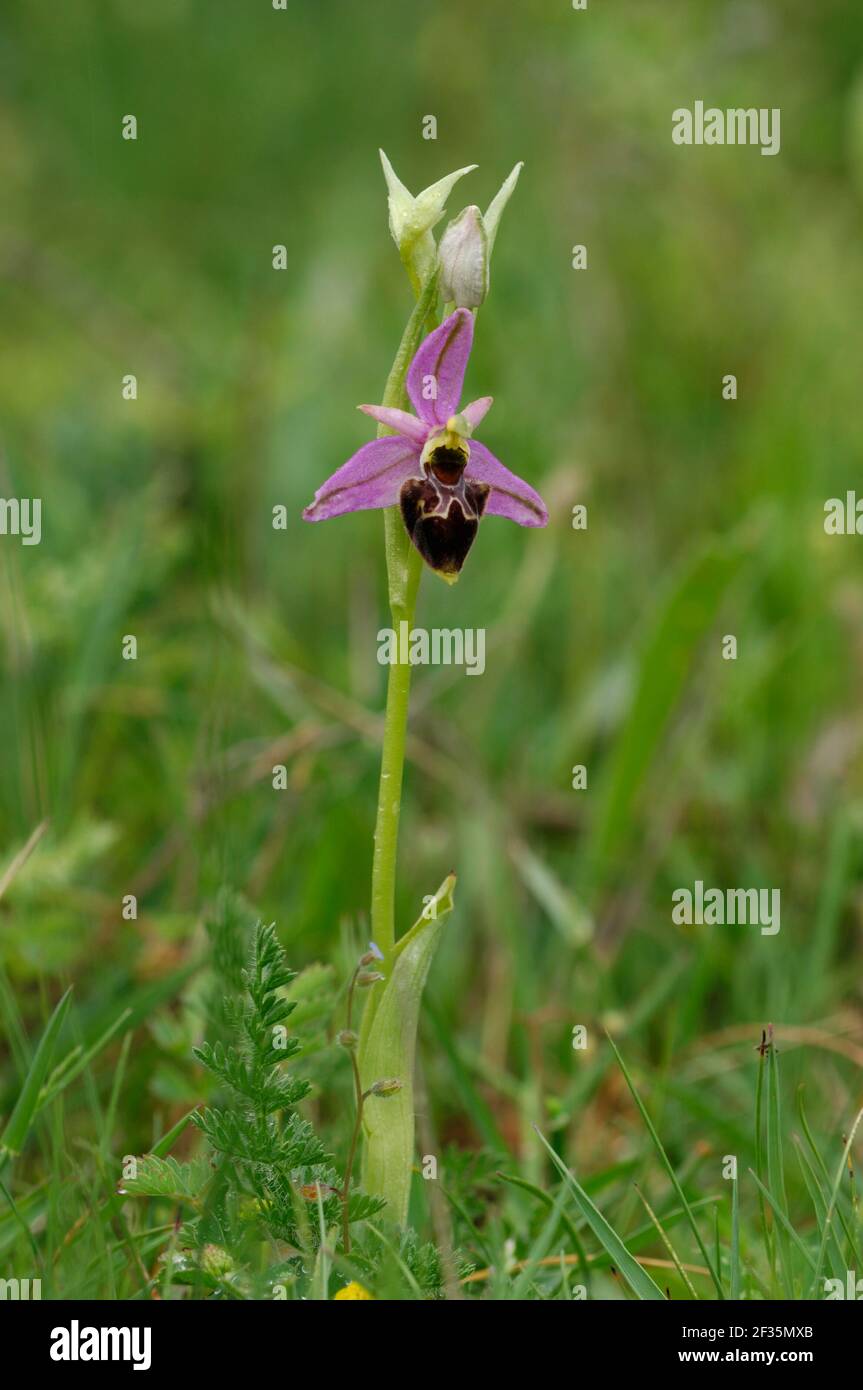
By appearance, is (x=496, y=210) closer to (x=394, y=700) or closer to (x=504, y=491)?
(x=504, y=491)

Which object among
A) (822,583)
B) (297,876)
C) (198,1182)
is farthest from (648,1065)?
(822,583)

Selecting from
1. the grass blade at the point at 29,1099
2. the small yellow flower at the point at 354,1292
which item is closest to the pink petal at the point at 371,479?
the grass blade at the point at 29,1099

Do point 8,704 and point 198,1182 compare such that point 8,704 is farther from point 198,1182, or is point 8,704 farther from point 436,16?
point 436,16

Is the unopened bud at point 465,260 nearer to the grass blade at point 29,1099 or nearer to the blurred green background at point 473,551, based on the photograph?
the blurred green background at point 473,551

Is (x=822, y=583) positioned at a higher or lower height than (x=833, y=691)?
higher

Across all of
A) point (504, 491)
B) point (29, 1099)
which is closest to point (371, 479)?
point (504, 491)

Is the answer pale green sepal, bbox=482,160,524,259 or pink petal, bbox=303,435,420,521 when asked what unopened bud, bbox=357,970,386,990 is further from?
pale green sepal, bbox=482,160,524,259

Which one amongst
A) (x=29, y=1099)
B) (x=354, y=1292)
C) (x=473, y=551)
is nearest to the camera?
(x=354, y=1292)
